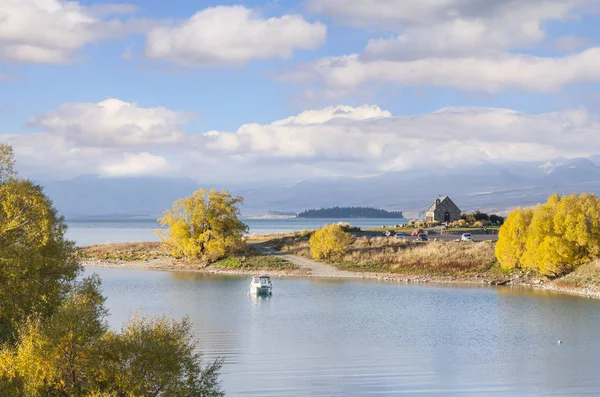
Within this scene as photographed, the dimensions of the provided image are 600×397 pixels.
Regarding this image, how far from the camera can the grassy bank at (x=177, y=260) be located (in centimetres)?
8350

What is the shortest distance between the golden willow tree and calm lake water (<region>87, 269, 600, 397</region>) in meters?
4.33

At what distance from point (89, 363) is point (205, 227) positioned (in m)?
66.8

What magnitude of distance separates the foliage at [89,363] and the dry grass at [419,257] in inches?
2177

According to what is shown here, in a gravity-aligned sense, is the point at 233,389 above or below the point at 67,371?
below

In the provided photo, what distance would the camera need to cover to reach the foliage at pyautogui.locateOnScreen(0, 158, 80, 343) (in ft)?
83.4

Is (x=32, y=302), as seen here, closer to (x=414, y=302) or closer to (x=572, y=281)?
(x=414, y=302)

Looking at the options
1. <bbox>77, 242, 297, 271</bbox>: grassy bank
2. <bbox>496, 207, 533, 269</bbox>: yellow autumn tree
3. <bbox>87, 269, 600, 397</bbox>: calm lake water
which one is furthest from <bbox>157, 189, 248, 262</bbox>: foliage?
<bbox>496, 207, 533, 269</bbox>: yellow autumn tree

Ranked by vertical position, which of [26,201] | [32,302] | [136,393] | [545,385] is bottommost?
[545,385]

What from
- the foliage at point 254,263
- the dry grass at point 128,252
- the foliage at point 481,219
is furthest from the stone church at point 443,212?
the dry grass at point 128,252

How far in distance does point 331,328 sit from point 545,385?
1687cm

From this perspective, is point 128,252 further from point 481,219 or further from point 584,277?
point 584,277

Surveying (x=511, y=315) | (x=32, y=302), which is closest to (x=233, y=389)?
(x=32, y=302)

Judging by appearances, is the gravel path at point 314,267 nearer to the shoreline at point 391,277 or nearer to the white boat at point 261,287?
the shoreline at point 391,277

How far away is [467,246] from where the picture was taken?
79.9m
